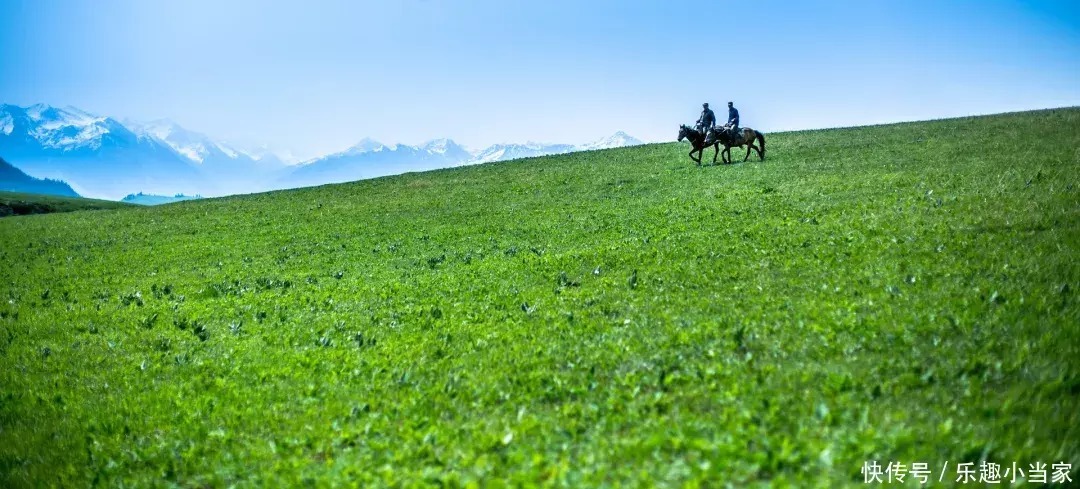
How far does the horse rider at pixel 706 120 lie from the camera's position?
43969 mm

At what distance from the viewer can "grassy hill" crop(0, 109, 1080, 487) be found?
7.25 m

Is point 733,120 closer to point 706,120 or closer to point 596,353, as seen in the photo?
point 706,120

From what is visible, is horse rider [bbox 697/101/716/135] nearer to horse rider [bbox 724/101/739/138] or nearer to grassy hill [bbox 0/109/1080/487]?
horse rider [bbox 724/101/739/138]

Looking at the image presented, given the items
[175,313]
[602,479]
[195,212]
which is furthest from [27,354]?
[195,212]

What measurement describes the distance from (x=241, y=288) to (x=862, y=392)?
19.5m

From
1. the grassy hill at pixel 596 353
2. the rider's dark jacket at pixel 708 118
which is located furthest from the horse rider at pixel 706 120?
the grassy hill at pixel 596 353

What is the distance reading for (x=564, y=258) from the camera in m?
20.1

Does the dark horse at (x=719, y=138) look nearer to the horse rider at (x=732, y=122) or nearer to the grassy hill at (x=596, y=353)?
the horse rider at (x=732, y=122)

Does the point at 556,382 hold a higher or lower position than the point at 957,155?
lower

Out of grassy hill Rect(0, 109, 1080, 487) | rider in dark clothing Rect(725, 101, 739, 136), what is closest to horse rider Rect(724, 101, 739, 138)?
rider in dark clothing Rect(725, 101, 739, 136)

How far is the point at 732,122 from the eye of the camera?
140 ft

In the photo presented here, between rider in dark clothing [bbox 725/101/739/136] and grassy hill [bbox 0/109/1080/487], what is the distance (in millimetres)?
16745

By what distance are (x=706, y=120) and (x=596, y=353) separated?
37214 mm

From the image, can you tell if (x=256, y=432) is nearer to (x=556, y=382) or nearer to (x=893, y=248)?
(x=556, y=382)
